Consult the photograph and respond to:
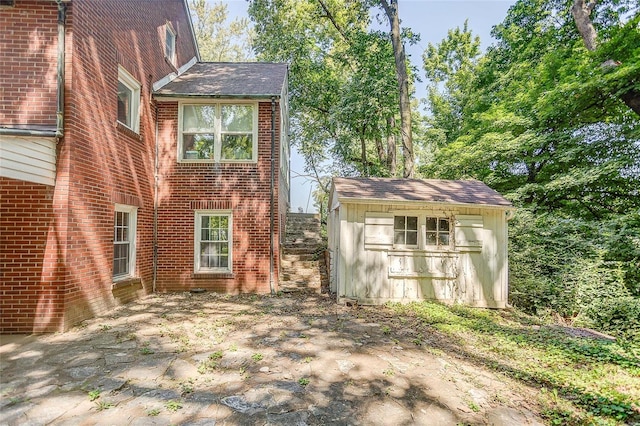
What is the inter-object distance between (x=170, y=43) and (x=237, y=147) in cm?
455

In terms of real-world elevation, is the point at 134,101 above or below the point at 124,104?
above

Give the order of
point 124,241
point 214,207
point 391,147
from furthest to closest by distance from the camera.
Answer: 1. point 391,147
2. point 214,207
3. point 124,241

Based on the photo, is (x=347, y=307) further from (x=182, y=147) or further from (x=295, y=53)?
(x=295, y=53)

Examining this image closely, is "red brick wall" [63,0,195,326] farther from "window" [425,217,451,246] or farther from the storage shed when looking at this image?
"window" [425,217,451,246]

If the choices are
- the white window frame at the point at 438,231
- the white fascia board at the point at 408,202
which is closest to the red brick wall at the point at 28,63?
the white fascia board at the point at 408,202

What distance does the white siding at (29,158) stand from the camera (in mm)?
4410

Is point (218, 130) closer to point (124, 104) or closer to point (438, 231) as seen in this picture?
point (124, 104)

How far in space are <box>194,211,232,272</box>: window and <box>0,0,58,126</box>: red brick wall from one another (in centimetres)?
399

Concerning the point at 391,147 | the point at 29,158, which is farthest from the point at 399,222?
the point at 391,147

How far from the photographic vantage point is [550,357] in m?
4.66

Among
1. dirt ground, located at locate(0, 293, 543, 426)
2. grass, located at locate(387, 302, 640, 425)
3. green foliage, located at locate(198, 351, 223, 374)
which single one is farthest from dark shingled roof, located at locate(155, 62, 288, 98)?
grass, located at locate(387, 302, 640, 425)

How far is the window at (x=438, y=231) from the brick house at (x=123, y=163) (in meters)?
4.02

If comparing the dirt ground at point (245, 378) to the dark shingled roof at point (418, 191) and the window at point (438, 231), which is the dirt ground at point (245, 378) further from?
the dark shingled roof at point (418, 191)

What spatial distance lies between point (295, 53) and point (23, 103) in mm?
12729
